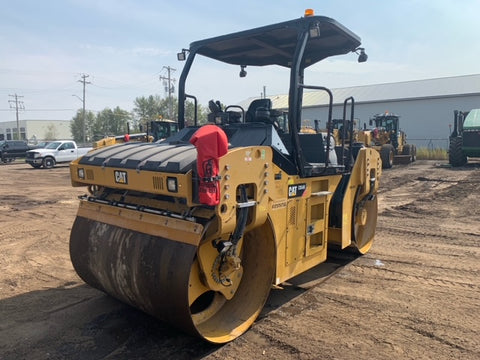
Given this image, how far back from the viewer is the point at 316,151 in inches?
183

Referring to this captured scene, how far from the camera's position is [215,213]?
2.92 m

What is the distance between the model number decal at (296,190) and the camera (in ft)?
12.3

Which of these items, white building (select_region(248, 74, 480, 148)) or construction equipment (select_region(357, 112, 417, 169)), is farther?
white building (select_region(248, 74, 480, 148))

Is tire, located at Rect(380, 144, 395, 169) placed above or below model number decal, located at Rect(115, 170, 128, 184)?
below

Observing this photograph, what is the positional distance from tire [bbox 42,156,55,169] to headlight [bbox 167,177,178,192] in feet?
76.2

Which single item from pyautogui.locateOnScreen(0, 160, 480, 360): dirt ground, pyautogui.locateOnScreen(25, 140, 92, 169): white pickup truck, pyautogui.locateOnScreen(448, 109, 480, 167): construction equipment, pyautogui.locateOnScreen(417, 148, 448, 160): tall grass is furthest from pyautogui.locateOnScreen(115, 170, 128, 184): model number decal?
pyautogui.locateOnScreen(417, 148, 448, 160): tall grass

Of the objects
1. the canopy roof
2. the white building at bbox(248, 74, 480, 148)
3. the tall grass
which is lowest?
the tall grass

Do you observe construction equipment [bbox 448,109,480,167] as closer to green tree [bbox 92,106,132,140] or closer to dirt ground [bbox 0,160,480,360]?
dirt ground [bbox 0,160,480,360]

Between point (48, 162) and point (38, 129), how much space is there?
251ft

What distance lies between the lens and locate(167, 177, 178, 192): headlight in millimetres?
2953

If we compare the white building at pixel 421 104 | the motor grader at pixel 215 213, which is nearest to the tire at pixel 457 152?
the white building at pixel 421 104

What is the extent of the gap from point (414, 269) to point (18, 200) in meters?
10.3

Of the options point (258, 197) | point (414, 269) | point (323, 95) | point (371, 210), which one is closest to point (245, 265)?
point (258, 197)

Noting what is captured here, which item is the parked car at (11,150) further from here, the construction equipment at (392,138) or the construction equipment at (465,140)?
the construction equipment at (465,140)
